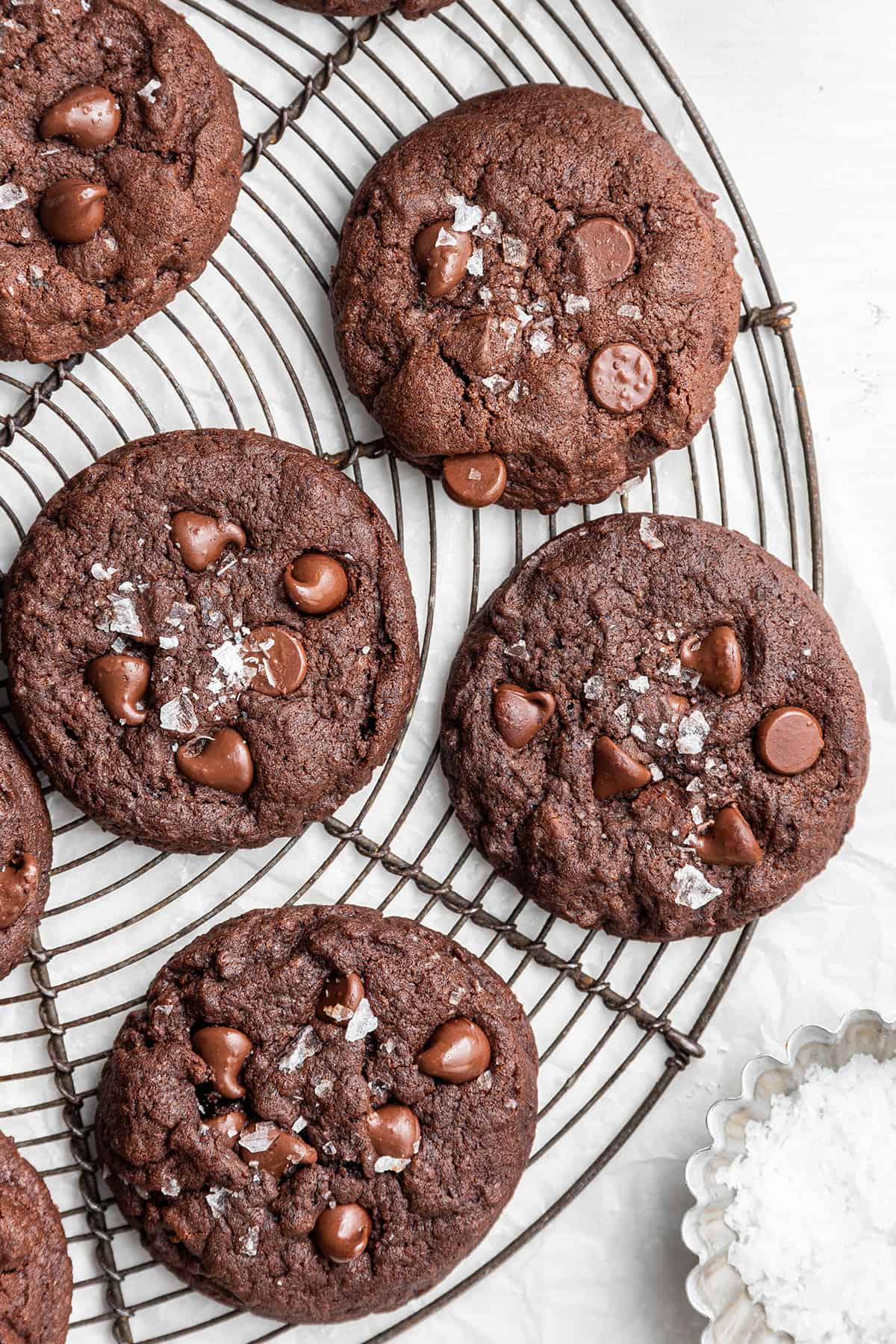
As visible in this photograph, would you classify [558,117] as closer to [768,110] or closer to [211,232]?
[768,110]

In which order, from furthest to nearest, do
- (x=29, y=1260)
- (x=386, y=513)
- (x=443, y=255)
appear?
(x=386, y=513) < (x=443, y=255) < (x=29, y=1260)

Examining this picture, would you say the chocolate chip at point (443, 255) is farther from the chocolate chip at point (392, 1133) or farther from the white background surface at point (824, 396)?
the chocolate chip at point (392, 1133)

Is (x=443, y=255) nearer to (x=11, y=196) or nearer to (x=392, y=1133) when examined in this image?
(x=11, y=196)

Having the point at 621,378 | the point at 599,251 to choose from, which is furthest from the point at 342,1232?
the point at 599,251

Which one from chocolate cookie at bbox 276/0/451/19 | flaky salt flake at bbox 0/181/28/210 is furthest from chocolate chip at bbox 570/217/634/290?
flaky salt flake at bbox 0/181/28/210

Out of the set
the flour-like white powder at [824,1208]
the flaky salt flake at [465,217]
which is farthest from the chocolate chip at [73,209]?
the flour-like white powder at [824,1208]

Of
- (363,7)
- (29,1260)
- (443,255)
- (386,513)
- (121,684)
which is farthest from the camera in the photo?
(386,513)

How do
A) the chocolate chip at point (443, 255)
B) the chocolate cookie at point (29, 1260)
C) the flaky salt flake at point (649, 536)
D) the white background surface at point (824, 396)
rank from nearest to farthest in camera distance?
the chocolate cookie at point (29, 1260)
the chocolate chip at point (443, 255)
the flaky salt flake at point (649, 536)
the white background surface at point (824, 396)
